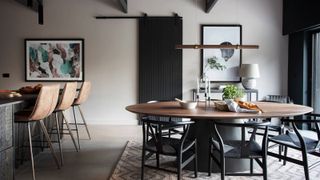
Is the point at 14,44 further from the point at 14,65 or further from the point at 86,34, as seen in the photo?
the point at 86,34

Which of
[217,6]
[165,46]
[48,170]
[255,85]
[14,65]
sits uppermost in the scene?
[217,6]

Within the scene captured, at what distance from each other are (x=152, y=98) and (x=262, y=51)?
2700 millimetres

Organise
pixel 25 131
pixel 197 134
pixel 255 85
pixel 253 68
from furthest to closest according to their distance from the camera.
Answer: pixel 255 85 → pixel 253 68 → pixel 25 131 → pixel 197 134

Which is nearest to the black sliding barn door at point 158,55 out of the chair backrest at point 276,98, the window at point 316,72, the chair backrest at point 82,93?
the chair backrest at point 276,98

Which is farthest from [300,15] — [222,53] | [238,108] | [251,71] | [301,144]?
[301,144]

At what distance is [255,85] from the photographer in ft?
21.7

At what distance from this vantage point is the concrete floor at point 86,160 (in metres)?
3.44

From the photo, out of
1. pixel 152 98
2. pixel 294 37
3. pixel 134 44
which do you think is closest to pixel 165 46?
pixel 134 44

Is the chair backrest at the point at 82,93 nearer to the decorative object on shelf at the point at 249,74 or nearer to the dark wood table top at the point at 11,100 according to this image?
the dark wood table top at the point at 11,100

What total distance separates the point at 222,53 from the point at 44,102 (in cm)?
453

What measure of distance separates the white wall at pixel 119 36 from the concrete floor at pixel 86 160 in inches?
54.9

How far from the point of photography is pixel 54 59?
6.91 m

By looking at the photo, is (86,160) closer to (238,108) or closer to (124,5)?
(238,108)

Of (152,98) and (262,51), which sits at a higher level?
(262,51)
